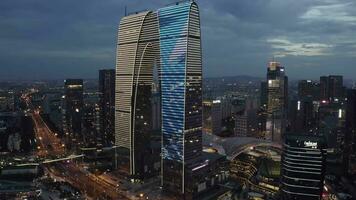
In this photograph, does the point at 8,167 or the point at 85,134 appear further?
the point at 85,134

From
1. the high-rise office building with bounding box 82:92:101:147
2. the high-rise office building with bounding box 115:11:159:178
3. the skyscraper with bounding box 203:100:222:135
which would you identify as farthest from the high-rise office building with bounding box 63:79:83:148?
the skyscraper with bounding box 203:100:222:135

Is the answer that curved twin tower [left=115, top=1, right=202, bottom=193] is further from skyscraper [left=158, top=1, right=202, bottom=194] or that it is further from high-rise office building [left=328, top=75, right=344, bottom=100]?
high-rise office building [left=328, top=75, right=344, bottom=100]

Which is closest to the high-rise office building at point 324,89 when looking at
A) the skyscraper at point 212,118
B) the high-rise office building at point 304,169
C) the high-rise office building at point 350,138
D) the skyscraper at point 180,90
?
the skyscraper at point 212,118

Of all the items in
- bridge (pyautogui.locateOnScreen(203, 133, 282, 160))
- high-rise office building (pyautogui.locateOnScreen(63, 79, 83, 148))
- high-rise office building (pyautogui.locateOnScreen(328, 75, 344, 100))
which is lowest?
bridge (pyautogui.locateOnScreen(203, 133, 282, 160))

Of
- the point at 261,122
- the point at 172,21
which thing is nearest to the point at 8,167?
the point at 172,21

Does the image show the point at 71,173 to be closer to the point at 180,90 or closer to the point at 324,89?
the point at 180,90

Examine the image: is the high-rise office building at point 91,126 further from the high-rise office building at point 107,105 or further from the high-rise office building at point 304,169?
the high-rise office building at point 304,169

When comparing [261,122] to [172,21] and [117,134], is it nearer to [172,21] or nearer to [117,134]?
[117,134]
